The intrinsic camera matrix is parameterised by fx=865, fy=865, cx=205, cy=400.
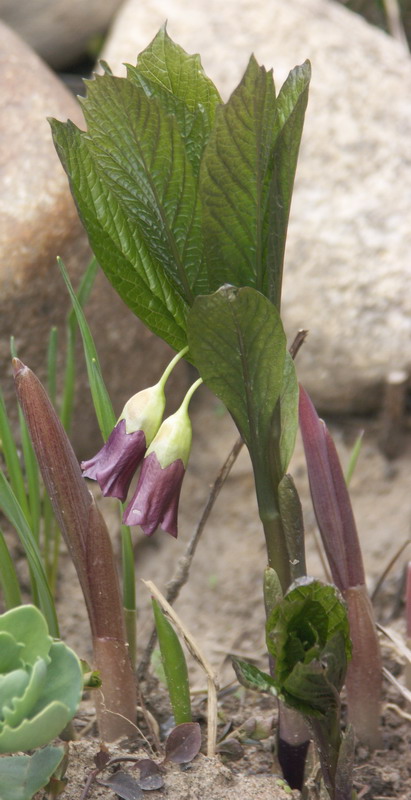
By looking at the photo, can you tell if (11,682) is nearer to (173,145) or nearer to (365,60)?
(173,145)

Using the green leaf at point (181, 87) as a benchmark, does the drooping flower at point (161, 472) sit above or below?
below

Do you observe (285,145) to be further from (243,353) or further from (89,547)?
(89,547)

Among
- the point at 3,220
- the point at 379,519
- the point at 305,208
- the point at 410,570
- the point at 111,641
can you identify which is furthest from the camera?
the point at 305,208

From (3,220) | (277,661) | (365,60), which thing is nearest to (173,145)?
(277,661)

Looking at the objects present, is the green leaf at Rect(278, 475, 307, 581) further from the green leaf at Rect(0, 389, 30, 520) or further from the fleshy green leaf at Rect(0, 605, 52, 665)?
the green leaf at Rect(0, 389, 30, 520)

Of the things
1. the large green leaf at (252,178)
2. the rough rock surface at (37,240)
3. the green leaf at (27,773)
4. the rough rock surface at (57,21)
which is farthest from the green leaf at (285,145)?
the rough rock surface at (57,21)

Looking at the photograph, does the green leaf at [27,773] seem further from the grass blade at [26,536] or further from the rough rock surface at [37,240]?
the rough rock surface at [37,240]

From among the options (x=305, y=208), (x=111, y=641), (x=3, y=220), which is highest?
(x=305, y=208)
